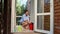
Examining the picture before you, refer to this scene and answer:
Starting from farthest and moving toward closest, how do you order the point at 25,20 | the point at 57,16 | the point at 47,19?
1. the point at 25,20
2. the point at 47,19
3. the point at 57,16

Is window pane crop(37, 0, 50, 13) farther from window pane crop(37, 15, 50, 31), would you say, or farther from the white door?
window pane crop(37, 15, 50, 31)

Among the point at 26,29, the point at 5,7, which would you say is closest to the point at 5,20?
the point at 5,7

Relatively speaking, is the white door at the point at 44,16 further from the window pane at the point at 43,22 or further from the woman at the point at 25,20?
the woman at the point at 25,20

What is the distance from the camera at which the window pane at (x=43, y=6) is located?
3113 millimetres

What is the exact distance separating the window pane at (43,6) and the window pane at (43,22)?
161 millimetres

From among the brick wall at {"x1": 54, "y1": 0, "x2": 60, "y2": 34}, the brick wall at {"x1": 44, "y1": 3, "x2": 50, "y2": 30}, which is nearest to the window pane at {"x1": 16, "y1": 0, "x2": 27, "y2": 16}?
the brick wall at {"x1": 44, "y1": 3, "x2": 50, "y2": 30}

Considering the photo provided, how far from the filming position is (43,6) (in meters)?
3.33

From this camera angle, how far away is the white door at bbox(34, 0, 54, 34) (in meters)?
2.94

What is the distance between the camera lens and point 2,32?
56cm

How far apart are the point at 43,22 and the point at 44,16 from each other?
18 centimetres

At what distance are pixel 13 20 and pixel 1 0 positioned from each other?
275 centimetres

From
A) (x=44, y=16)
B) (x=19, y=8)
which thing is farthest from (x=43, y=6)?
(x=19, y=8)

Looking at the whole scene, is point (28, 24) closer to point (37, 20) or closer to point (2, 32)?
point (37, 20)

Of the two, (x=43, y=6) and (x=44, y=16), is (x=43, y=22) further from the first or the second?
(x=43, y=6)
